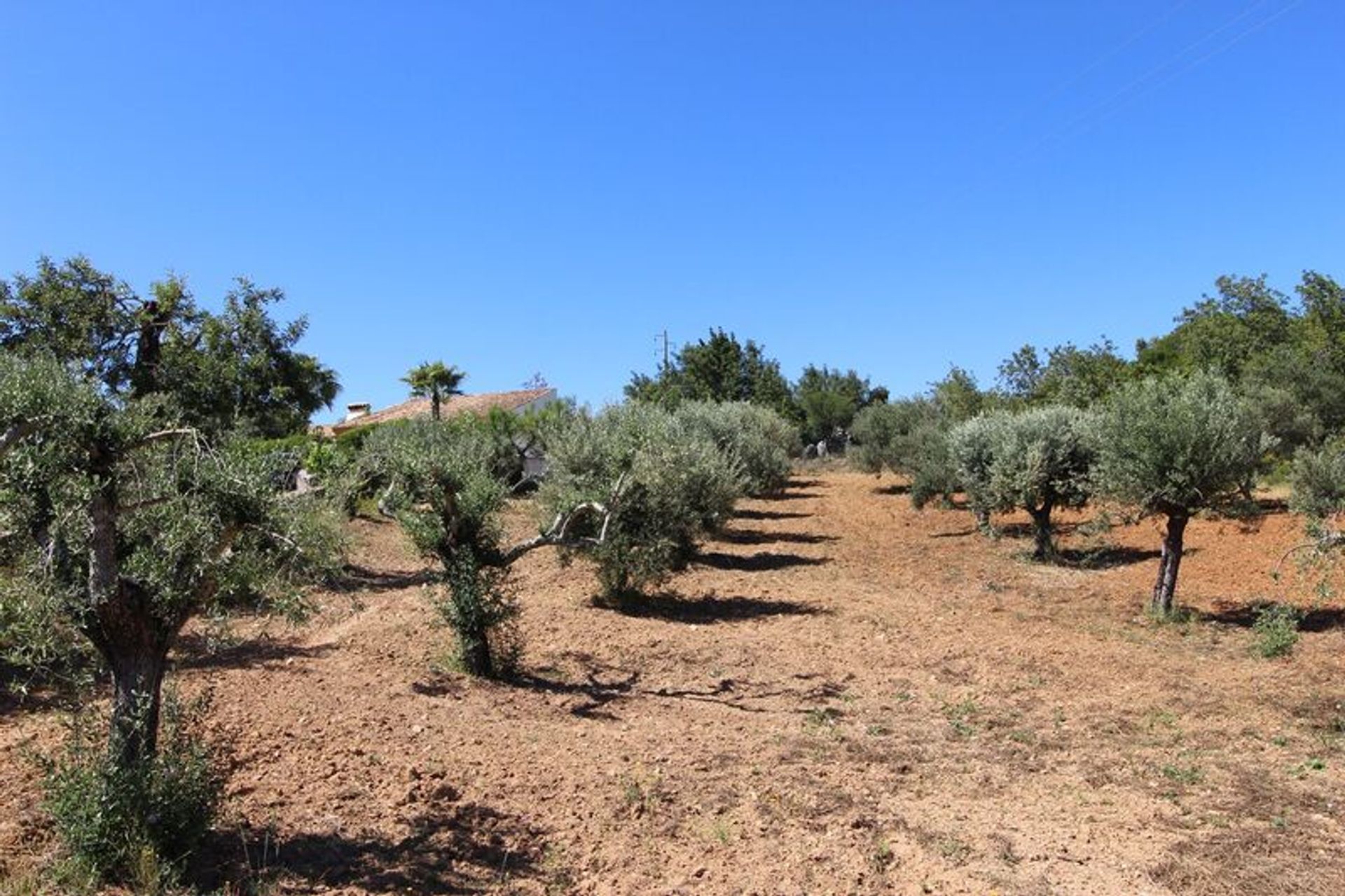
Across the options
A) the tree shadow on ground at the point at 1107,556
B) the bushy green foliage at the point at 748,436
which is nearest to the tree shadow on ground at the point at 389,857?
the tree shadow on ground at the point at 1107,556

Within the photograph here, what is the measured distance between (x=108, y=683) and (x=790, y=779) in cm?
649

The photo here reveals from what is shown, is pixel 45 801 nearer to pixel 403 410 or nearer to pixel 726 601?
pixel 726 601

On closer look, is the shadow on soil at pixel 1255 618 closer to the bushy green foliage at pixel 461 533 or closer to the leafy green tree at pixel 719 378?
the bushy green foliage at pixel 461 533

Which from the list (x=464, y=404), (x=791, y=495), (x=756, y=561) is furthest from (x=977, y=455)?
(x=464, y=404)

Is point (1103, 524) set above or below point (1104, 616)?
above

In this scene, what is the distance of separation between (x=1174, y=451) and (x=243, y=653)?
1236cm

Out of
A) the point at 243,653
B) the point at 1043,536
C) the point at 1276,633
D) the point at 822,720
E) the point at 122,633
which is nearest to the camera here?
the point at 122,633

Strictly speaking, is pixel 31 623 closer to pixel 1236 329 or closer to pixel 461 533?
pixel 461 533

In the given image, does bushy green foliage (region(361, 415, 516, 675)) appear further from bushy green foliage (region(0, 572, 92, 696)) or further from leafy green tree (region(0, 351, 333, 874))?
bushy green foliage (region(0, 572, 92, 696))

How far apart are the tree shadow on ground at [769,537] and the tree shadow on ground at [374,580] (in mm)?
7723

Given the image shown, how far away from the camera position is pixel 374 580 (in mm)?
16781

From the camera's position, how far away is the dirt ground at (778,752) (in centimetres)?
555

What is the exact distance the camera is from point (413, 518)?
32.7ft

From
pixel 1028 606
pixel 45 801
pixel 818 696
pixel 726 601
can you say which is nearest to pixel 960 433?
pixel 1028 606
